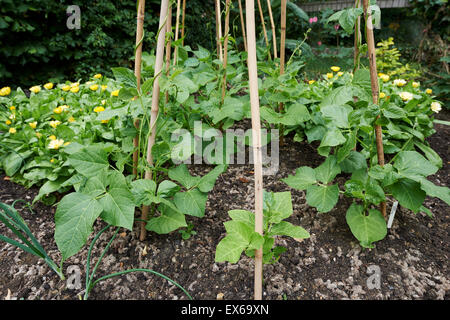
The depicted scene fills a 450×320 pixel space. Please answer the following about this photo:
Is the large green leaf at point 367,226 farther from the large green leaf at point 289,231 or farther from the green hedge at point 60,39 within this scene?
the green hedge at point 60,39

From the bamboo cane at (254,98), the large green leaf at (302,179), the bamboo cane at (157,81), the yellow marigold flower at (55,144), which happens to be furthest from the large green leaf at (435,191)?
the yellow marigold flower at (55,144)

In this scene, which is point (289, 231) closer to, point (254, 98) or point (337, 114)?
point (254, 98)

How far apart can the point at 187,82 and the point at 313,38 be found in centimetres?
543

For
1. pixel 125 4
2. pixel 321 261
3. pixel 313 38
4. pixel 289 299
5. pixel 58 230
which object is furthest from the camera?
pixel 313 38

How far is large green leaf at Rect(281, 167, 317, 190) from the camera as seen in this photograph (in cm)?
136

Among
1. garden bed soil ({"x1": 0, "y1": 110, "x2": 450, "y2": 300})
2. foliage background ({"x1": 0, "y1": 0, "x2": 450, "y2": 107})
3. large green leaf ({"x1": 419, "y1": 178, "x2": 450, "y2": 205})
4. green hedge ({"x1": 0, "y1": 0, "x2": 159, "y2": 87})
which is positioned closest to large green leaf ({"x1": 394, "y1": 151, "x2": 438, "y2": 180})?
large green leaf ({"x1": 419, "y1": 178, "x2": 450, "y2": 205})

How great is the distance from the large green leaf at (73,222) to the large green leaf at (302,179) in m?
0.79

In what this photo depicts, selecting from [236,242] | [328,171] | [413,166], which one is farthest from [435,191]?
[236,242]

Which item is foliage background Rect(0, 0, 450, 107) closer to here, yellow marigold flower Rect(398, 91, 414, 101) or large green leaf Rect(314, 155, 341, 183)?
yellow marigold flower Rect(398, 91, 414, 101)

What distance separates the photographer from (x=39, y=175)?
1.61 meters

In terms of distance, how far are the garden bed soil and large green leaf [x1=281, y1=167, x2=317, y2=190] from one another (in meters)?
0.21

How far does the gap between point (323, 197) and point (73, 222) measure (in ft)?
3.10

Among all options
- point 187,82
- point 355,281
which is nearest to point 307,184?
point 355,281

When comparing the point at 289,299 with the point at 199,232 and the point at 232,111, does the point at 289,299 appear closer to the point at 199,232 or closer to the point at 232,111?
the point at 199,232
